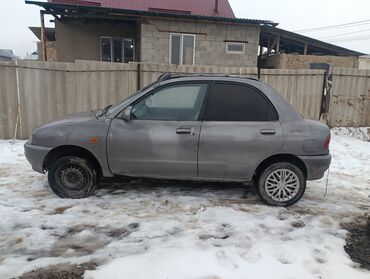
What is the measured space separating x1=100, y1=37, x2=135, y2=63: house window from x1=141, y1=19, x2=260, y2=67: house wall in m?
2.69

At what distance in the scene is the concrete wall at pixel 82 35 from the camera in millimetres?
16406

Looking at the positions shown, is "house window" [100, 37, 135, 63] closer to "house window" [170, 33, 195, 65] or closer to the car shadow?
"house window" [170, 33, 195, 65]

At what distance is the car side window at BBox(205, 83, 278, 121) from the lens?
475 centimetres

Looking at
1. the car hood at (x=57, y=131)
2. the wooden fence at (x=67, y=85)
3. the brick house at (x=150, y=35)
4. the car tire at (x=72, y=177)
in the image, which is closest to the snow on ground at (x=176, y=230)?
the car tire at (x=72, y=177)

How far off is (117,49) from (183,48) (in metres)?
3.95

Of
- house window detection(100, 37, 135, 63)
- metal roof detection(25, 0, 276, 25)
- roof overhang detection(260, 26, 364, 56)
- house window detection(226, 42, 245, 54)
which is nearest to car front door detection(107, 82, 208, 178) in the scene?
metal roof detection(25, 0, 276, 25)

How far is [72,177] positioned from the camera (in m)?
4.85

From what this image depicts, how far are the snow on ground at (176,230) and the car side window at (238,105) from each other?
119 centimetres

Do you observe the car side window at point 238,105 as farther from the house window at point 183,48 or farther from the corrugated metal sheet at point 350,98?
the house window at point 183,48

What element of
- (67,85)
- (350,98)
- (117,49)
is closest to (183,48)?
(117,49)

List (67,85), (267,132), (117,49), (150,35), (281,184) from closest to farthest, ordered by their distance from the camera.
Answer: (267,132) < (281,184) < (67,85) < (150,35) < (117,49)

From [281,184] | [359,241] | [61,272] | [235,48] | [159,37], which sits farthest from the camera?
[235,48]

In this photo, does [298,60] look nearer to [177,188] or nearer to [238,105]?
[238,105]

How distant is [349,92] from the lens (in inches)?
412
